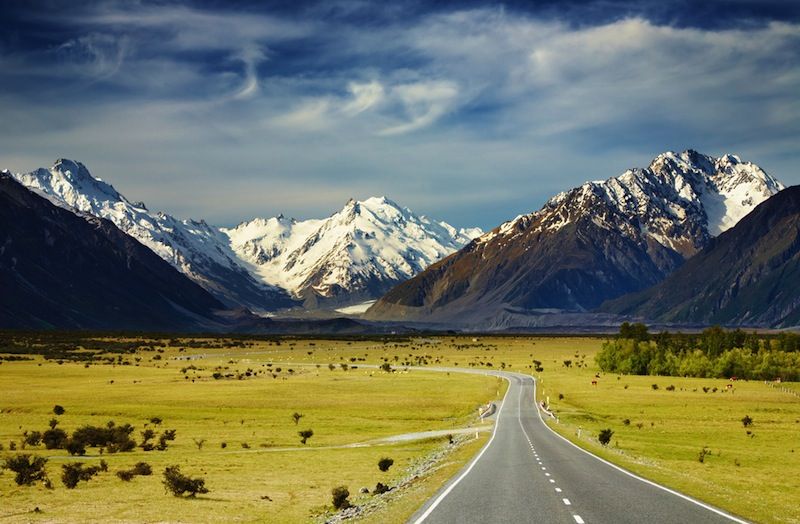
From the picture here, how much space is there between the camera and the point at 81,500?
121 feet

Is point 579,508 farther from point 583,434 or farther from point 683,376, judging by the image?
point 683,376

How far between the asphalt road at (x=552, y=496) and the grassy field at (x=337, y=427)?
1.40 metres

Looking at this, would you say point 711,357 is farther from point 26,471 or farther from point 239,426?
point 26,471

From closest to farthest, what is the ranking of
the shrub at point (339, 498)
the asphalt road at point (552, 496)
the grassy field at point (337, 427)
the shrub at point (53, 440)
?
the asphalt road at point (552, 496)
the shrub at point (339, 498)
the grassy field at point (337, 427)
the shrub at point (53, 440)

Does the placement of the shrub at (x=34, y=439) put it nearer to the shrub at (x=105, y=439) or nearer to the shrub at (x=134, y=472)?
the shrub at (x=105, y=439)

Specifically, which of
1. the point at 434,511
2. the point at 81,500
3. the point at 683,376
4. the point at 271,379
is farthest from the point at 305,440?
the point at 683,376

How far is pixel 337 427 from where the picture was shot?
79.3 metres

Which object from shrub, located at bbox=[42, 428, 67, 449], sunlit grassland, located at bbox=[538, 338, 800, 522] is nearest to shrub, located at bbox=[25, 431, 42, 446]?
shrub, located at bbox=[42, 428, 67, 449]

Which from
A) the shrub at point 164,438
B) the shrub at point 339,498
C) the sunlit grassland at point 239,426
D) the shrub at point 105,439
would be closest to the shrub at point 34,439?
the sunlit grassland at point 239,426

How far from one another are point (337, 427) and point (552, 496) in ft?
165

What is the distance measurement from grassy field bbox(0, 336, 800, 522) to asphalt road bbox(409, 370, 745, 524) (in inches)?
55.2

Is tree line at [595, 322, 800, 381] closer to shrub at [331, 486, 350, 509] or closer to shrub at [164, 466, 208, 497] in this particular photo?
shrub at [331, 486, 350, 509]

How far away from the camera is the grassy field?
3644 centimetres

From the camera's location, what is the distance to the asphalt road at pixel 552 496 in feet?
87.1
